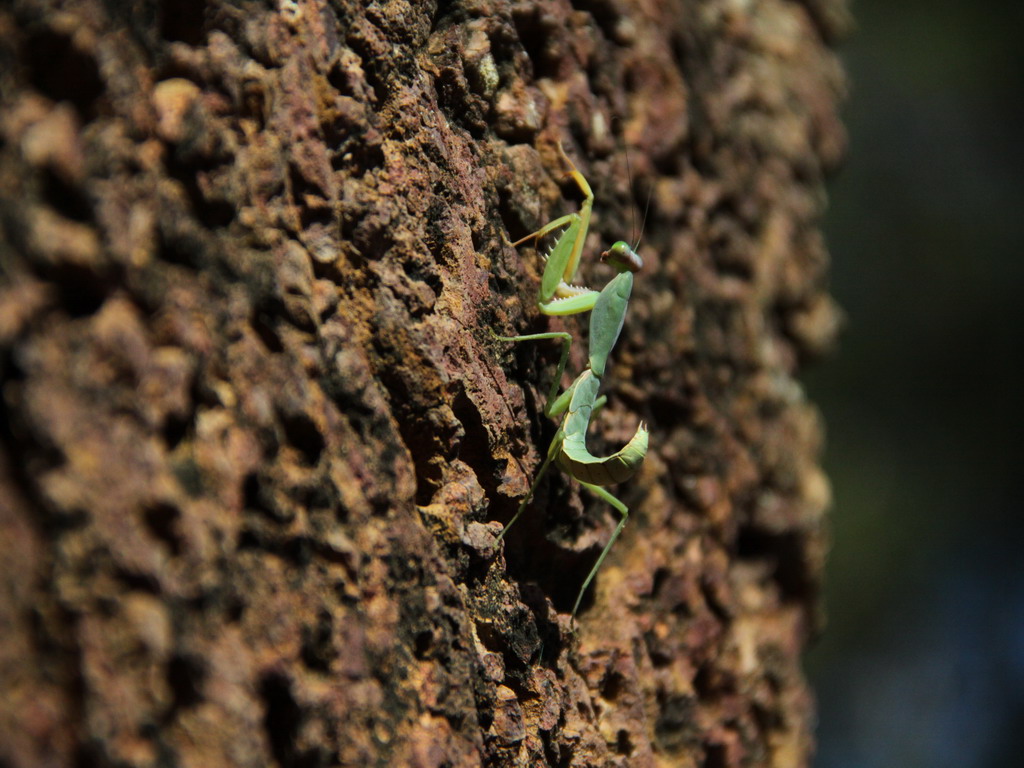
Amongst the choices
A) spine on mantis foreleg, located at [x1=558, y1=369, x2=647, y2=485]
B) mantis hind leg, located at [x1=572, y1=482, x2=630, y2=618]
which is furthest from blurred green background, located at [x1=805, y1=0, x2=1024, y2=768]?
spine on mantis foreleg, located at [x1=558, y1=369, x2=647, y2=485]

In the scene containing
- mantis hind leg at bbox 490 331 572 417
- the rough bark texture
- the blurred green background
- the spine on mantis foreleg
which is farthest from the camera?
the blurred green background

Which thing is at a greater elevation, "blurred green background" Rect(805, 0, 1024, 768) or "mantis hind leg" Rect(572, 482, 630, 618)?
"mantis hind leg" Rect(572, 482, 630, 618)

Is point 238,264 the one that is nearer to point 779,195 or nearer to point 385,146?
point 385,146

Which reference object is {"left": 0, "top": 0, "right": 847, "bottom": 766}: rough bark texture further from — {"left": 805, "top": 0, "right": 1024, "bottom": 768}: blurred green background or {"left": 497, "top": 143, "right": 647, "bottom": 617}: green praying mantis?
{"left": 805, "top": 0, "right": 1024, "bottom": 768}: blurred green background

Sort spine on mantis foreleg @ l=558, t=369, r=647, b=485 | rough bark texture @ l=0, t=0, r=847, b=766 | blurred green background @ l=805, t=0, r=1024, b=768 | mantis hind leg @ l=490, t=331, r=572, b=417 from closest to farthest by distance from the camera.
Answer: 1. rough bark texture @ l=0, t=0, r=847, b=766
2. spine on mantis foreleg @ l=558, t=369, r=647, b=485
3. mantis hind leg @ l=490, t=331, r=572, b=417
4. blurred green background @ l=805, t=0, r=1024, b=768

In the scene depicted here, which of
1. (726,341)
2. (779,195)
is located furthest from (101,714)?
(779,195)

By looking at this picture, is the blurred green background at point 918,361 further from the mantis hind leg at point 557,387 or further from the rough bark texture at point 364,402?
the mantis hind leg at point 557,387
